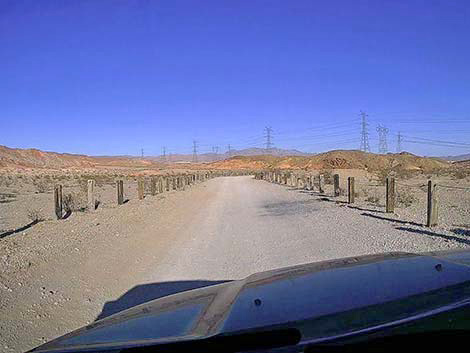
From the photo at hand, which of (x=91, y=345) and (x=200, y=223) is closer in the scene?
(x=91, y=345)

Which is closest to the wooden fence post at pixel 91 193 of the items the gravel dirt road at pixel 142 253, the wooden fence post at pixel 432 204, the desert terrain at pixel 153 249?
the desert terrain at pixel 153 249

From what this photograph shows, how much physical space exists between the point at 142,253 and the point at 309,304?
889cm

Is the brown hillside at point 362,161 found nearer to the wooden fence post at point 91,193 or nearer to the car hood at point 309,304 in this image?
the wooden fence post at point 91,193

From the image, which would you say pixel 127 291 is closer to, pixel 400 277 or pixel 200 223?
pixel 400 277

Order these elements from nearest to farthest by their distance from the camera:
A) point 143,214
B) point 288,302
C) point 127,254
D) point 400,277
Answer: point 288,302
point 400,277
point 127,254
point 143,214

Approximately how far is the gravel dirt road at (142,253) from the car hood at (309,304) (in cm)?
298

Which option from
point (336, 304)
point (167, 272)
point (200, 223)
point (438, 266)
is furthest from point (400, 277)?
point (200, 223)

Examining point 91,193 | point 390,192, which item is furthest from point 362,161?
point 91,193

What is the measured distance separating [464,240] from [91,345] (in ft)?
34.3

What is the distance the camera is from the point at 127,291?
25.3 ft

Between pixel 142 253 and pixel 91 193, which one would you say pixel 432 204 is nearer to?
pixel 142 253

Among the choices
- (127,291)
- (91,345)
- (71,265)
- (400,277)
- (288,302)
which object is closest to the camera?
(91,345)

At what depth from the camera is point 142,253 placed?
1116cm

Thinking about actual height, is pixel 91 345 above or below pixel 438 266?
below
